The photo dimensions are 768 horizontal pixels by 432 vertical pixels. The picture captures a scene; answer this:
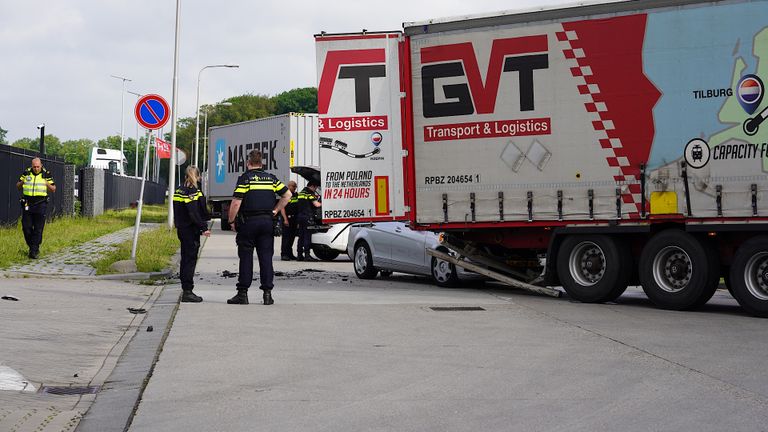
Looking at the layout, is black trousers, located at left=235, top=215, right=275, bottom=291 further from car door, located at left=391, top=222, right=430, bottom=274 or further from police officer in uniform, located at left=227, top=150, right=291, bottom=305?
car door, located at left=391, top=222, right=430, bottom=274

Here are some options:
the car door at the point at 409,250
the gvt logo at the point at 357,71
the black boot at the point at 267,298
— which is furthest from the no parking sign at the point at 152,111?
the black boot at the point at 267,298

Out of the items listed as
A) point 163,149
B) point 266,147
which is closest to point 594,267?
point 266,147

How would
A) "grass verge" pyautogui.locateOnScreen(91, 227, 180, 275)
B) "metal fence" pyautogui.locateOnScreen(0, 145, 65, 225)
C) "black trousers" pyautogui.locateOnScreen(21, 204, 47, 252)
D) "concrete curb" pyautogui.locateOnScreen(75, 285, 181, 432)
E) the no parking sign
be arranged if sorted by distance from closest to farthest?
"concrete curb" pyautogui.locateOnScreen(75, 285, 181, 432), "grass verge" pyautogui.locateOnScreen(91, 227, 180, 275), the no parking sign, "black trousers" pyautogui.locateOnScreen(21, 204, 47, 252), "metal fence" pyautogui.locateOnScreen(0, 145, 65, 225)

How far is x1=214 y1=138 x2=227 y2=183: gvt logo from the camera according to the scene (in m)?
41.2

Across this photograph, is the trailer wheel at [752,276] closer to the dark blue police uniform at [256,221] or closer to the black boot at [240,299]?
the dark blue police uniform at [256,221]

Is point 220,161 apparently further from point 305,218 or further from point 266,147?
point 305,218

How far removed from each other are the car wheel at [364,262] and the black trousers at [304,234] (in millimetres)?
4534

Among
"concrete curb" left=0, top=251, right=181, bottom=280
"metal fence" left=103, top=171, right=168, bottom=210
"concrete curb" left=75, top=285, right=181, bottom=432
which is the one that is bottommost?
"concrete curb" left=75, top=285, right=181, bottom=432

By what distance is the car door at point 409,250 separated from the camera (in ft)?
56.3

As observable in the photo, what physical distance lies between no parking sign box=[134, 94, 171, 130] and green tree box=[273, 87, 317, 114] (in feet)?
331

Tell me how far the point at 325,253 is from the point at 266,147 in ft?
39.0

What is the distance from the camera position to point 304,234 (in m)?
23.6

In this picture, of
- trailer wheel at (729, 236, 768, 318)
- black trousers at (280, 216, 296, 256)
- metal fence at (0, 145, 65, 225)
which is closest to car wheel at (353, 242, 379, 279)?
black trousers at (280, 216, 296, 256)

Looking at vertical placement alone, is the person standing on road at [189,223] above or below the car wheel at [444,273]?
above
